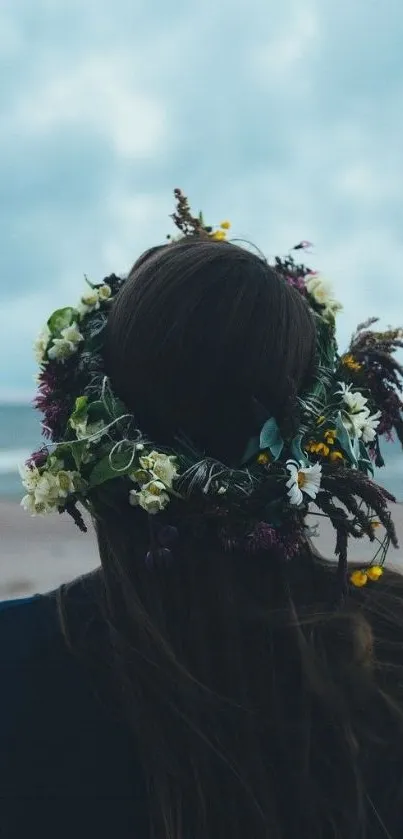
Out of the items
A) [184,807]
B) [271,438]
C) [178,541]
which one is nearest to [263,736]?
[184,807]

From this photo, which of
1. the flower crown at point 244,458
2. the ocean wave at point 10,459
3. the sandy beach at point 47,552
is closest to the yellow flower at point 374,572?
the flower crown at point 244,458

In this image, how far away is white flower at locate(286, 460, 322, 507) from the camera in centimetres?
116

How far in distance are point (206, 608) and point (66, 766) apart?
0.30 metres

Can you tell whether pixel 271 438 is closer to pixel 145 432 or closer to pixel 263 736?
pixel 145 432

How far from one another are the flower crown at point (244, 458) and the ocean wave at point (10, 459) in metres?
13.5

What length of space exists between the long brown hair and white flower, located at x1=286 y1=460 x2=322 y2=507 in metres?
0.05

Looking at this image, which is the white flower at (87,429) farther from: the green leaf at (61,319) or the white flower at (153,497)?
the green leaf at (61,319)

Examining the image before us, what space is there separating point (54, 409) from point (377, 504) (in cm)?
47

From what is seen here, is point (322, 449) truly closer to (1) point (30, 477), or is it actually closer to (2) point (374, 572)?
(2) point (374, 572)

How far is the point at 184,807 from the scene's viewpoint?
1.18m

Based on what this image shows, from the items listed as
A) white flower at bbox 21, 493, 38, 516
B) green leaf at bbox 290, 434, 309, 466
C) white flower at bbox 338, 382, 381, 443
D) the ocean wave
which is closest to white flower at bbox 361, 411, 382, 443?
white flower at bbox 338, 382, 381, 443

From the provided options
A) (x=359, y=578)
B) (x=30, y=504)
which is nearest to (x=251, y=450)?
(x=359, y=578)

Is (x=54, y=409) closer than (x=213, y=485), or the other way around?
(x=213, y=485)

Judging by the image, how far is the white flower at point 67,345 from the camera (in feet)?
4.36
